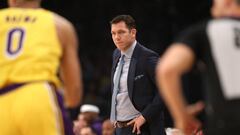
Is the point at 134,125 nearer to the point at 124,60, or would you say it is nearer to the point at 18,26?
the point at 124,60

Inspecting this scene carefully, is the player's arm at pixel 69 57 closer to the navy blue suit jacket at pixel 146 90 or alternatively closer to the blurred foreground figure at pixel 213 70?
the blurred foreground figure at pixel 213 70

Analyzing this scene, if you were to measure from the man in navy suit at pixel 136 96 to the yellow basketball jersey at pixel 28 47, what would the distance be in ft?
7.57

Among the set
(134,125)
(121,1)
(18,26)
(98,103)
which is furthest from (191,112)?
(121,1)

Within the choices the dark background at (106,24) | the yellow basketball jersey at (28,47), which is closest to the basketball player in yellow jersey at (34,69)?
the yellow basketball jersey at (28,47)

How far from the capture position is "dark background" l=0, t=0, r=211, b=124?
1373 cm

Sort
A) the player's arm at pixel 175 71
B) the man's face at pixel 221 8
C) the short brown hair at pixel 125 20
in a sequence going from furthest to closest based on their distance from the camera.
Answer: the short brown hair at pixel 125 20, the man's face at pixel 221 8, the player's arm at pixel 175 71

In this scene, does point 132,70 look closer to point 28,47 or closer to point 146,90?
point 146,90

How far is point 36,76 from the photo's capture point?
16.5 ft

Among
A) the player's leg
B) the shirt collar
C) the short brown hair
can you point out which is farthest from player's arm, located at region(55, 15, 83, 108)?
the short brown hair

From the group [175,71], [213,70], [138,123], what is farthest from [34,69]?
[138,123]

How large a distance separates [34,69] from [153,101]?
2597mm

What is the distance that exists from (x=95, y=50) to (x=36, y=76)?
378 inches

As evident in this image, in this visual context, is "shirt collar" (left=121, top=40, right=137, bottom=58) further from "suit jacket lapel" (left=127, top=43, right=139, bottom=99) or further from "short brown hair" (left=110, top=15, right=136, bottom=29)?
"short brown hair" (left=110, top=15, right=136, bottom=29)

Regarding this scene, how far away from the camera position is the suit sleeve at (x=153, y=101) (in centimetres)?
731
